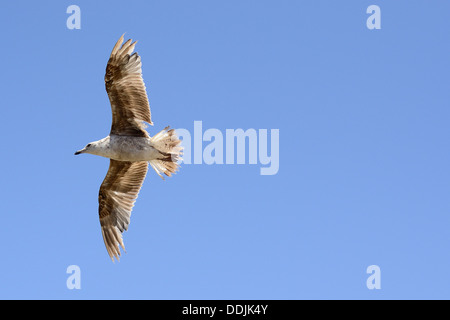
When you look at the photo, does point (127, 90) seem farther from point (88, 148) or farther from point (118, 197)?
point (118, 197)

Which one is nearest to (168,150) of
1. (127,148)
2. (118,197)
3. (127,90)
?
(127,148)

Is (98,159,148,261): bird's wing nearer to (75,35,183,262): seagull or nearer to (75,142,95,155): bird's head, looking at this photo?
(75,35,183,262): seagull

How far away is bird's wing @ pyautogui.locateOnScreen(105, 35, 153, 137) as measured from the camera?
14.1 m

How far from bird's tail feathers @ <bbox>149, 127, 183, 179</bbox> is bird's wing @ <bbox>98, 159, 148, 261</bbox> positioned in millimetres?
973

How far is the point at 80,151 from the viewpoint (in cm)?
1445

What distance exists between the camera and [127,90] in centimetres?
1418

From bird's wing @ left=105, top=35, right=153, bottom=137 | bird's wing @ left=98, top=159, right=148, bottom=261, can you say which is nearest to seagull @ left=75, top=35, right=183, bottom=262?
bird's wing @ left=105, top=35, right=153, bottom=137

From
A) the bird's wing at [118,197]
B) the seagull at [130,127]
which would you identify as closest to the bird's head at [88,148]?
the seagull at [130,127]

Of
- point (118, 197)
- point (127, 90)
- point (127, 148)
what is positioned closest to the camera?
point (127, 90)

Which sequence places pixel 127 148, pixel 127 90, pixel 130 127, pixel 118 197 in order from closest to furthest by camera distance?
pixel 127 90 → pixel 127 148 → pixel 130 127 → pixel 118 197

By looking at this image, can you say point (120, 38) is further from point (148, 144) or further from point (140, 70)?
point (148, 144)

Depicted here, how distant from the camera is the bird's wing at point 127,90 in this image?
14117 mm

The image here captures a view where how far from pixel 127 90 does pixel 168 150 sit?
1464 millimetres
